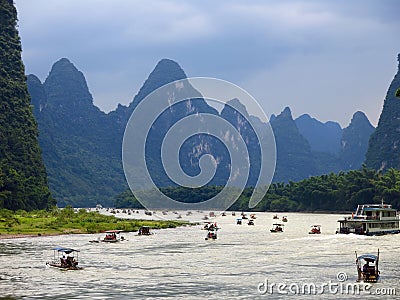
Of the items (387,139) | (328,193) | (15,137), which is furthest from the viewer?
(387,139)

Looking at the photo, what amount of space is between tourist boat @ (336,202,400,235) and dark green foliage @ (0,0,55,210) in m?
46.5

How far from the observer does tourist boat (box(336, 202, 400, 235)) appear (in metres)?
63.8

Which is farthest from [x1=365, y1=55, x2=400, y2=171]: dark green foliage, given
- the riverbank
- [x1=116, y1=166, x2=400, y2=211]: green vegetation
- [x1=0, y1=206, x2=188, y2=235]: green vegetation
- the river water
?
the river water

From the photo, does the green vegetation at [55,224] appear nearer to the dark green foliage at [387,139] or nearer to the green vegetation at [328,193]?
the green vegetation at [328,193]

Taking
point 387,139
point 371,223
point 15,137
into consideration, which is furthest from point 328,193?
point 371,223

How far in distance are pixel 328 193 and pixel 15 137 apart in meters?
67.0

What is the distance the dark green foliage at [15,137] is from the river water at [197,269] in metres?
32.7

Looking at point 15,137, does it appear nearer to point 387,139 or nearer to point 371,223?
point 371,223

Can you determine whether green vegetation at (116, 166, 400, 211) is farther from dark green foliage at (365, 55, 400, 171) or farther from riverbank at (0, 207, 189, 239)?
riverbank at (0, 207, 189, 239)

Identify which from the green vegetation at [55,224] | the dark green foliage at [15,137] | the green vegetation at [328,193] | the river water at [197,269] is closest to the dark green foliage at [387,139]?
the green vegetation at [328,193]

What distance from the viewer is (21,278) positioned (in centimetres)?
3378

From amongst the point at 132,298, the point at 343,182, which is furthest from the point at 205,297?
the point at 343,182

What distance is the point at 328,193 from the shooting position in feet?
433

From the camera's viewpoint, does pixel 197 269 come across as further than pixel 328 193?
No
